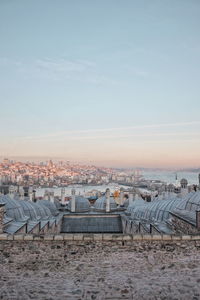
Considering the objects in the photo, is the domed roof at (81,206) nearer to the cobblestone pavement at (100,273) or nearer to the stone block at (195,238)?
the cobblestone pavement at (100,273)

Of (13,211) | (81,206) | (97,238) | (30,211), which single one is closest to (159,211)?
(30,211)

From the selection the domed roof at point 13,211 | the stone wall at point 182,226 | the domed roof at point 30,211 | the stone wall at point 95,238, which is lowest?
the domed roof at point 30,211

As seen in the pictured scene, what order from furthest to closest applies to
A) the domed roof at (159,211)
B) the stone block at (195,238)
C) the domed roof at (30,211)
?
the domed roof at (30,211) → the domed roof at (159,211) → the stone block at (195,238)

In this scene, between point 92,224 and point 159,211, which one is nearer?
point 159,211

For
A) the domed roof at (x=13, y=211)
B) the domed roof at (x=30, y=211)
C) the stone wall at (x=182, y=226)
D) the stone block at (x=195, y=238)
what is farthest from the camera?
the domed roof at (x=30, y=211)

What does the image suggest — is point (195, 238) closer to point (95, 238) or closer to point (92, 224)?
point (95, 238)

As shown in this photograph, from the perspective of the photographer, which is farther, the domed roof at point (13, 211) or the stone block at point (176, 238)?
the domed roof at point (13, 211)

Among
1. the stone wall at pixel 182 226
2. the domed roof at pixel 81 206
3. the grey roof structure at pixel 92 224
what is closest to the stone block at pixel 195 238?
the stone wall at pixel 182 226

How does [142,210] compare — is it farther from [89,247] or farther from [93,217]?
[89,247]

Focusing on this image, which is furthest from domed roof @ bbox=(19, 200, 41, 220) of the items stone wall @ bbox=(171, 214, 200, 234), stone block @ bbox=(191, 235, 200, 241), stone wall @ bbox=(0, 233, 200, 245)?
stone block @ bbox=(191, 235, 200, 241)
